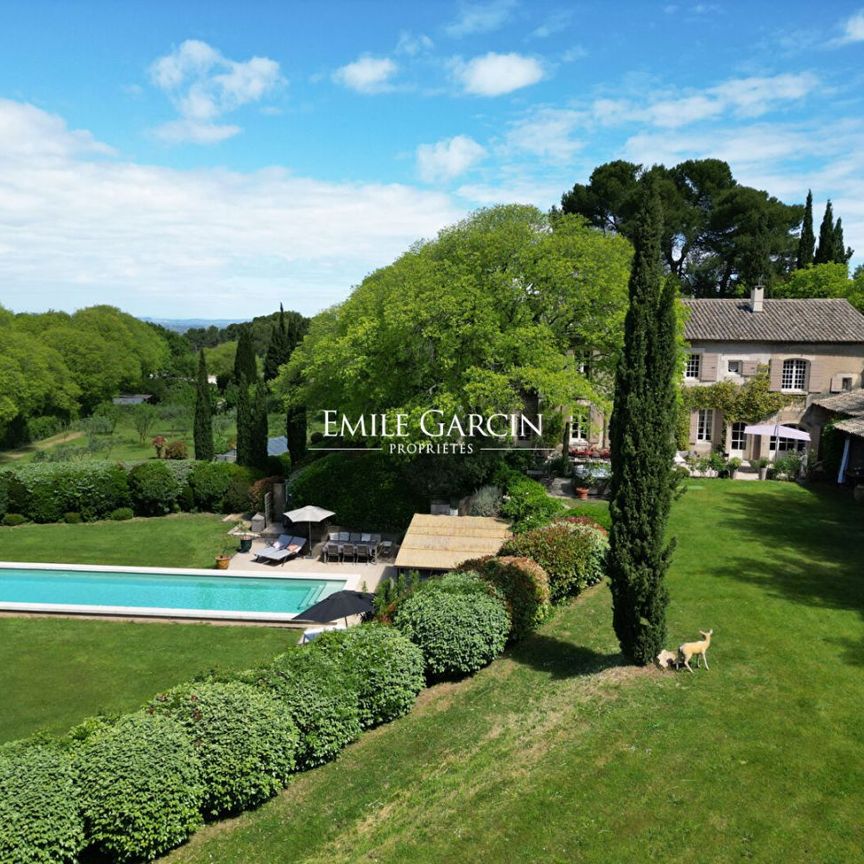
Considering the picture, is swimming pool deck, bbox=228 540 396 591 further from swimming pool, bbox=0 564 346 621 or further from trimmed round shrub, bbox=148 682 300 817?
trimmed round shrub, bbox=148 682 300 817

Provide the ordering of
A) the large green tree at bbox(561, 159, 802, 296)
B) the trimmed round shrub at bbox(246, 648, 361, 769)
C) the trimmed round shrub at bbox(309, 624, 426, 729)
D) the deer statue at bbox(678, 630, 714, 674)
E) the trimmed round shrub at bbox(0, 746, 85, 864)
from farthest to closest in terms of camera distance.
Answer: the large green tree at bbox(561, 159, 802, 296), the deer statue at bbox(678, 630, 714, 674), the trimmed round shrub at bbox(309, 624, 426, 729), the trimmed round shrub at bbox(246, 648, 361, 769), the trimmed round shrub at bbox(0, 746, 85, 864)

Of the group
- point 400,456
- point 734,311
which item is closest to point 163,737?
point 400,456

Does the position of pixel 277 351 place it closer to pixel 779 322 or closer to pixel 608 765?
pixel 779 322

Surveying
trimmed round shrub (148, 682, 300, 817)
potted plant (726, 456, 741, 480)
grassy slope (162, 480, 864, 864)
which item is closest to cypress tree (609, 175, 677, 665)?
grassy slope (162, 480, 864, 864)

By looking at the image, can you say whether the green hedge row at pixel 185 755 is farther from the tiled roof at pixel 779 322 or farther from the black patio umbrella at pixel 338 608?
the tiled roof at pixel 779 322

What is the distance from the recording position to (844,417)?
28672 mm

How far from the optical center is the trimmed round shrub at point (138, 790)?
8781 millimetres

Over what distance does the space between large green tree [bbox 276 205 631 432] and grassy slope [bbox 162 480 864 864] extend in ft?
32.0

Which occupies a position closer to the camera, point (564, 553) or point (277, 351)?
point (564, 553)

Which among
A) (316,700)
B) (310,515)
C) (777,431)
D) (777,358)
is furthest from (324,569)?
(777,358)

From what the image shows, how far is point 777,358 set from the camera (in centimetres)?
3225

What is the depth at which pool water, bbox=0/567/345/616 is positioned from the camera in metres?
19.9

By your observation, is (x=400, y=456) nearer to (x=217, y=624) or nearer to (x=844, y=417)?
(x=217, y=624)

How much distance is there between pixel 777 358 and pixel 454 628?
83.5 ft
